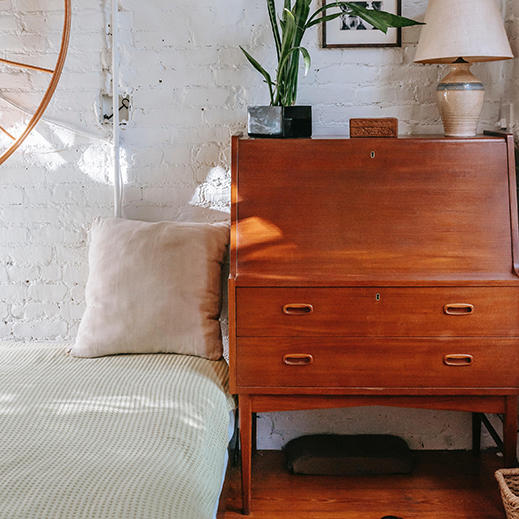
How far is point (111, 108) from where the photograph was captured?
219cm

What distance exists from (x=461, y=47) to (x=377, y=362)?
1.01 m

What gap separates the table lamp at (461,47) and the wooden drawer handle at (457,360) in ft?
2.33

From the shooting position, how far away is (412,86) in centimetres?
212

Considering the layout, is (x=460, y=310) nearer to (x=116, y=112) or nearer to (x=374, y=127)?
(x=374, y=127)

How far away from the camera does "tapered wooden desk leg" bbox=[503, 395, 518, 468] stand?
5.74ft

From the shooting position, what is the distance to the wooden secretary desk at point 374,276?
1709 millimetres

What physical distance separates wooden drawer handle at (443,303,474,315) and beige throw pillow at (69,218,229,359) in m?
0.75

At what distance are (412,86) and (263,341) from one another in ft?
3.73

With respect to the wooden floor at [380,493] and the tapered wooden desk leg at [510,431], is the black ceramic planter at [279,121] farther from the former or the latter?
the wooden floor at [380,493]

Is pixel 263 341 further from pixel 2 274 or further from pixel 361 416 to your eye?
pixel 2 274

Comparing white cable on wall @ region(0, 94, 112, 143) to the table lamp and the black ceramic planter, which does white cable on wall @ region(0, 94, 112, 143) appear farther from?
the table lamp

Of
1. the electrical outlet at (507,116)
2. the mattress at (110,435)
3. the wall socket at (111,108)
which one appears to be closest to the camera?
the mattress at (110,435)

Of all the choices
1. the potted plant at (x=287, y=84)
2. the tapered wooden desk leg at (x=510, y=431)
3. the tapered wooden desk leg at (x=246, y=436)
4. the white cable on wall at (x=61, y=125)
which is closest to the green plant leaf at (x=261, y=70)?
the potted plant at (x=287, y=84)

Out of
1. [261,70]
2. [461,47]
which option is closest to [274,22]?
[261,70]
